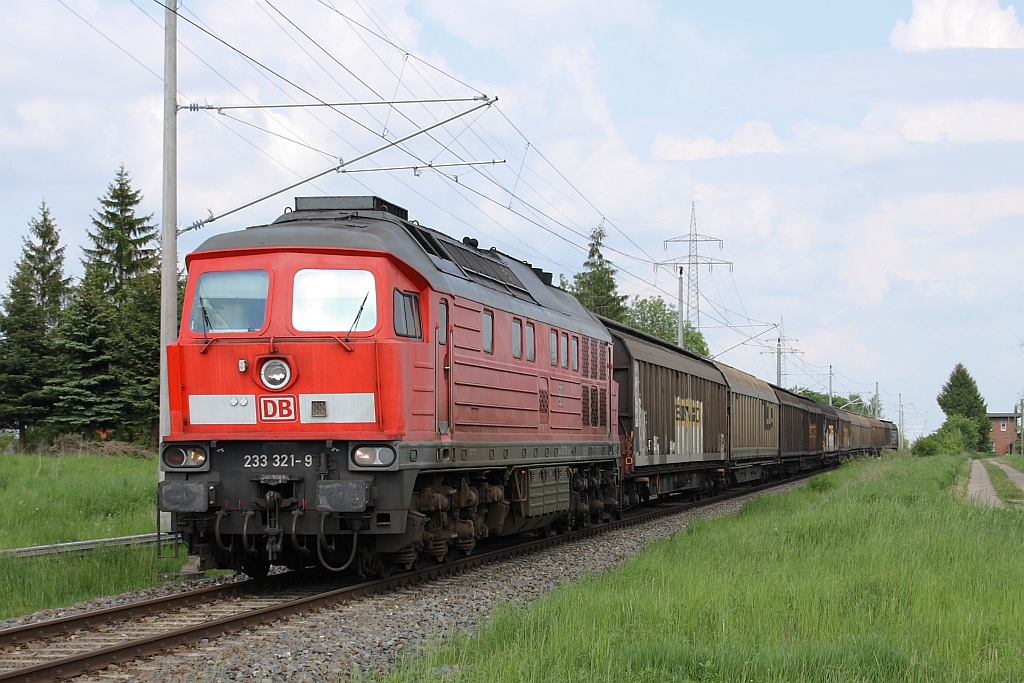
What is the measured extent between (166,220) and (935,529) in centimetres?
1095

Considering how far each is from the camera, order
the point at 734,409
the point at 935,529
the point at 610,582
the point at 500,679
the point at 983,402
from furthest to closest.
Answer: the point at 983,402 < the point at 734,409 < the point at 935,529 < the point at 610,582 < the point at 500,679

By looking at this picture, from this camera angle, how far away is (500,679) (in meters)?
6.38

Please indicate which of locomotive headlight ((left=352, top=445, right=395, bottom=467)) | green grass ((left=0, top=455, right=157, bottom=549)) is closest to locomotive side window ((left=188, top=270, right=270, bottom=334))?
locomotive headlight ((left=352, top=445, right=395, bottom=467))

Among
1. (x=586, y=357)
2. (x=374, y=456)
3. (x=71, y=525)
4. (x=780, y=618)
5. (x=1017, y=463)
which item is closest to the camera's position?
(x=780, y=618)

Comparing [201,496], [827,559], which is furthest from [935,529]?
[201,496]

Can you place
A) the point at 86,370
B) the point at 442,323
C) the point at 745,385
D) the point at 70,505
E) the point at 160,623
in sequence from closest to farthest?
the point at 160,623 → the point at 442,323 → the point at 70,505 → the point at 745,385 → the point at 86,370

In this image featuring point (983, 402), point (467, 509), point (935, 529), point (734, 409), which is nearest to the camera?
point (467, 509)

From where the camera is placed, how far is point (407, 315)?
11055 millimetres

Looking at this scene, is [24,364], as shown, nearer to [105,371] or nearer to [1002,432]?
[105,371]

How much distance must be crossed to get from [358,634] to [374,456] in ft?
6.87

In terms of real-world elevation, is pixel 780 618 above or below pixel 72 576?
above

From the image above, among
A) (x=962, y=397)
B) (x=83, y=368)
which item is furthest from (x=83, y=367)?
(x=962, y=397)

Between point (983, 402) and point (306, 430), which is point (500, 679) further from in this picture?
point (983, 402)

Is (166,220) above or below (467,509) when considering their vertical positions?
above
